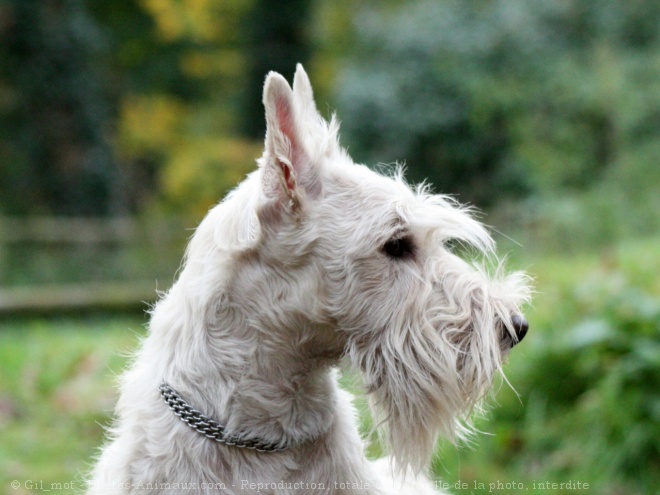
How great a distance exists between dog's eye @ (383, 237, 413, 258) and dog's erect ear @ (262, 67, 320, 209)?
1.09 ft

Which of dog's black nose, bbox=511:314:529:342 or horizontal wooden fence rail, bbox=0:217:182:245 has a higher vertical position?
dog's black nose, bbox=511:314:529:342

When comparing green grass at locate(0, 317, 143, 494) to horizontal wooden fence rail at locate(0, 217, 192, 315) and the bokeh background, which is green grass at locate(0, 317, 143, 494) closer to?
the bokeh background

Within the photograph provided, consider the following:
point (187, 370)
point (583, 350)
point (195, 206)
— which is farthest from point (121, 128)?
point (187, 370)

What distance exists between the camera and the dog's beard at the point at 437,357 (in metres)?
2.89

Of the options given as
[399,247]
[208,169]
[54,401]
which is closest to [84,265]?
[54,401]

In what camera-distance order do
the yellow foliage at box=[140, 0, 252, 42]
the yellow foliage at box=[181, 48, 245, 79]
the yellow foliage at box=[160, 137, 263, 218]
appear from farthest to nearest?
the yellow foliage at box=[181, 48, 245, 79] → the yellow foliage at box=[140, 0, 252, 42] → the yellow foliage at box=[160, 137, 263, 218]

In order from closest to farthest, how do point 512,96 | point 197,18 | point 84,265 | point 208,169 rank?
1. point 84,265
2. point 512,96
3. point 208,169
4. point 197,18

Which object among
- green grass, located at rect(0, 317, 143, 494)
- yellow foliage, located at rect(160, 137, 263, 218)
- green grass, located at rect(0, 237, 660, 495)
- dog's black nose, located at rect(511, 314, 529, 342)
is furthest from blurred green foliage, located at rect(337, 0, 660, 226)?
dog's black nose, located at rect(511, 314, 529, 342)

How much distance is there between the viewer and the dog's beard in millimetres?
2893

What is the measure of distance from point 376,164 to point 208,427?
5.04 m

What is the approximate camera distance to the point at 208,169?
23219 millimetres

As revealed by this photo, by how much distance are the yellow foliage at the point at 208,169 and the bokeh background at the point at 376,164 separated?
2.5 inches

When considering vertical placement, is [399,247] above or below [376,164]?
above

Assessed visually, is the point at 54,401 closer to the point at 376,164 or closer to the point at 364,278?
the point at 376,164
